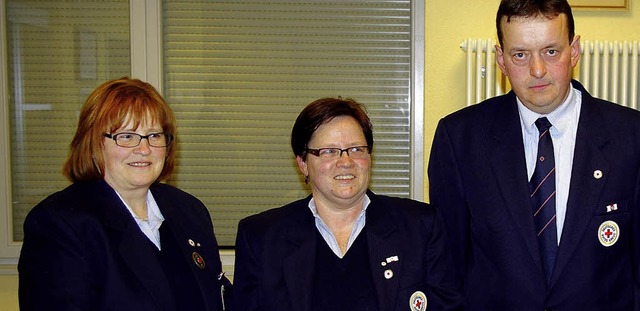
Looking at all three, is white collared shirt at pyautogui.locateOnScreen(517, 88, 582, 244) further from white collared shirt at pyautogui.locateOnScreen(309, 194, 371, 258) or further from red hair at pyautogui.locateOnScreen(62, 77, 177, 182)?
red hair at pyautogui.locateOnScreen(62, 77, 177, 182)

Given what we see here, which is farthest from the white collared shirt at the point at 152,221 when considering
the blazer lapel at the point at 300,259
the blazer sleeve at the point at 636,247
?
the blazer sleeve at the point at 636,247

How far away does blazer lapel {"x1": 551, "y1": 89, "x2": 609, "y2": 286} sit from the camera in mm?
1763

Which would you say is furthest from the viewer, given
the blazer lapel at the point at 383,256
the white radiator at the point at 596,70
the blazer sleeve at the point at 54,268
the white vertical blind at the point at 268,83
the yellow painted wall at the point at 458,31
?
the white vertical blind at the point at 268,83

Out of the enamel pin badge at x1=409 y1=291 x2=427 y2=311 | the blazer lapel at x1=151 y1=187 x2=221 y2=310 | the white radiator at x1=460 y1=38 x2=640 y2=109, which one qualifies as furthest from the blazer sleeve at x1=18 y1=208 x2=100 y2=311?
the white radiator at x1=460 y1=38 x2=640 y2=109

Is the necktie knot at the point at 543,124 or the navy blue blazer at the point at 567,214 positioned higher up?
the necktie knot at the point at 543,124

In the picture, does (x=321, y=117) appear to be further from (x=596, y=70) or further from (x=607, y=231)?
(x=596, y=70)

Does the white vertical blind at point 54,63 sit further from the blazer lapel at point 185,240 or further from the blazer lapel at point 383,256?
the blazer lapel at point 383,256

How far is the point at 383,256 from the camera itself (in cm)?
199

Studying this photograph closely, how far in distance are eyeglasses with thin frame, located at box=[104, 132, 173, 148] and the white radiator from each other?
2.01 metres

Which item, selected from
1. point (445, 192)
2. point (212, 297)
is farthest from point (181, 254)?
point (445, 192)

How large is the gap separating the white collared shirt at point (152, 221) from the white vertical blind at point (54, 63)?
74.9 inches

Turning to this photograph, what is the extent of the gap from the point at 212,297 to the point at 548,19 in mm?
1294

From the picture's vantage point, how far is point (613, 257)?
1809 mm

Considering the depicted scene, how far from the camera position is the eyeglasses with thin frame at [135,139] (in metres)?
1.85
